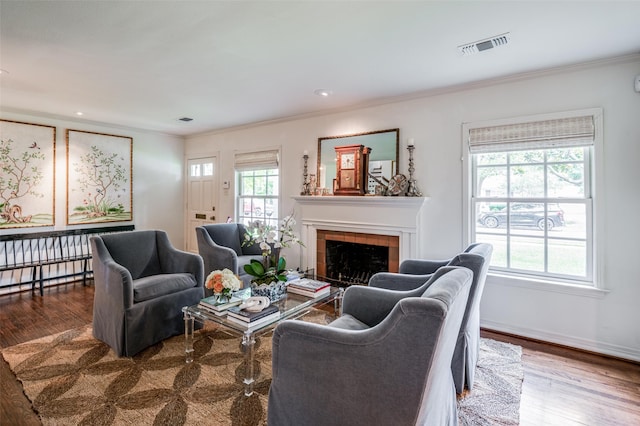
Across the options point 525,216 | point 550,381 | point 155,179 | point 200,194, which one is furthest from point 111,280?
point 525,216

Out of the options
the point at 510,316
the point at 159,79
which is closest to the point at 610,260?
the point at 510,316

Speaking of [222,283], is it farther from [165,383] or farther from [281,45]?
[281,45]

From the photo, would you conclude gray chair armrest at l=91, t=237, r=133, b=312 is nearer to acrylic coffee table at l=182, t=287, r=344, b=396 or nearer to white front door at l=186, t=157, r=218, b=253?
acrylic coffee table at l=182, t=287, r=344, b=396

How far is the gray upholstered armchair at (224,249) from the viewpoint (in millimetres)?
3818

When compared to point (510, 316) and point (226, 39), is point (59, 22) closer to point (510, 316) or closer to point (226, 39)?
point (226, 39)

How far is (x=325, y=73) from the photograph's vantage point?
3.03m

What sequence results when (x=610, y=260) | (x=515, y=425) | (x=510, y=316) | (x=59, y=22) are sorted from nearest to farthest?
(x=515, y=425)
(x=59, y=22)
(x=610, y=260)
(x=510, y=316)

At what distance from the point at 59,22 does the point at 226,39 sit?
1.08 m

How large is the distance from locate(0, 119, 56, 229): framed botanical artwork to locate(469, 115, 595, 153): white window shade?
5531mm

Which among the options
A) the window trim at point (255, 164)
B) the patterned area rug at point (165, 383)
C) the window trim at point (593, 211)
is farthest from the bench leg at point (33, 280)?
the window trim at point (593, 211)

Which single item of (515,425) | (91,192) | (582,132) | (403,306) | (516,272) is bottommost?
(515,425)

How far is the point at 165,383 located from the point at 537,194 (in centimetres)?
351

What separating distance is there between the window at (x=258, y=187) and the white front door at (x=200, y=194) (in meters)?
0.60

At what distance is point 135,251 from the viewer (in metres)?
3.11
